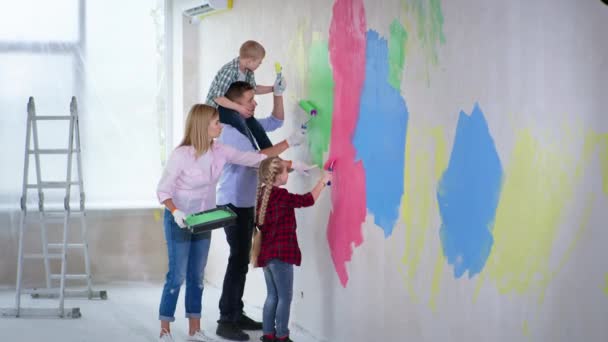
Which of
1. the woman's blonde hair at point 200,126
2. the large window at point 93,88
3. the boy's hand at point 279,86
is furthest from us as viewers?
the large window at point 93,88

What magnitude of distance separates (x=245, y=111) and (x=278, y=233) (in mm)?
730

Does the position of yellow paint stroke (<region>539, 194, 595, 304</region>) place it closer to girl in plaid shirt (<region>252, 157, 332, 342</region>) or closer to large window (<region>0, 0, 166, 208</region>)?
girl in plaid shirt (<region>252, 157, 332, 342</region>)

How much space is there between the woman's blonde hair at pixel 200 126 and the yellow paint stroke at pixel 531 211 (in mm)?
1861

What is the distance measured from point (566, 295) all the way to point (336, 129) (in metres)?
1.98

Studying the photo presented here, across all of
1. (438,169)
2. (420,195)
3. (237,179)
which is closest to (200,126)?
(237,179)

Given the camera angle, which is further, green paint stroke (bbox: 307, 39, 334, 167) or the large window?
the large window

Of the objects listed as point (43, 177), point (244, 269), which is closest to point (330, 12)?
point (244, 269)

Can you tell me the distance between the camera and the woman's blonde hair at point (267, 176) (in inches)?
169

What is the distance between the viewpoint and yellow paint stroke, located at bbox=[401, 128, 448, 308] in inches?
134

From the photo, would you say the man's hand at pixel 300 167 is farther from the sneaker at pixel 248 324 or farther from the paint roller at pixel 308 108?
the sneaker at pixel 248 324

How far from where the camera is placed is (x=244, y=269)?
489cm

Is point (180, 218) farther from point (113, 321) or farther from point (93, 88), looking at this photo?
point (93, 88)

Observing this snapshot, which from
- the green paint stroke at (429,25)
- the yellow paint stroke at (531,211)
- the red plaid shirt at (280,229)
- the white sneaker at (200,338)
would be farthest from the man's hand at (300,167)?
the yellow paint stroke at (531,211)

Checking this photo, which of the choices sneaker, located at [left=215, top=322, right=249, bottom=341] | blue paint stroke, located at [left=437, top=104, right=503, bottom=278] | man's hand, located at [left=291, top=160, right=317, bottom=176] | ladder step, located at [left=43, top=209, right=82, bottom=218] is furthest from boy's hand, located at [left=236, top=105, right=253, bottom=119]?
ladder step, located at [left=43, top=209, right=82, bottom=218]
